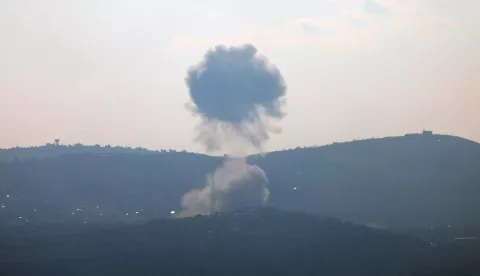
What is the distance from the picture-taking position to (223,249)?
101125mm

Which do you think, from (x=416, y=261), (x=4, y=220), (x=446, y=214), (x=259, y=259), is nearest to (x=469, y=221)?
(x=446, y=214)

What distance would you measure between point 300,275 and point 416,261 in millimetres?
17743

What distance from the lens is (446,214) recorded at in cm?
17525

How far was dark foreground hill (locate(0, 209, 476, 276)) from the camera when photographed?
91.3 metres

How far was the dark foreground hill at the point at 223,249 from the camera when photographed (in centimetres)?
9131

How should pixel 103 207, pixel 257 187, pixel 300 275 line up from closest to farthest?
pixel 300 275 → pixel 257 187 → pixel 103 207

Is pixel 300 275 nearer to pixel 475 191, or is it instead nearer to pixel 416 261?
pixel 416 261

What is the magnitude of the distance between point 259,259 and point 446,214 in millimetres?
89877

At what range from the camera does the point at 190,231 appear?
11100cm

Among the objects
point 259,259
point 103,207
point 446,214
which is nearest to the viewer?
point 259,259

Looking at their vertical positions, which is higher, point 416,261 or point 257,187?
point 257,187

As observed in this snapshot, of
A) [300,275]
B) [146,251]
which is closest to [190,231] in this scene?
[146,251]

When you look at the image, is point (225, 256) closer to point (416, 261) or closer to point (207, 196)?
point (416, 261)

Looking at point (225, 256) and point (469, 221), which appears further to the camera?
point (469, 221)
